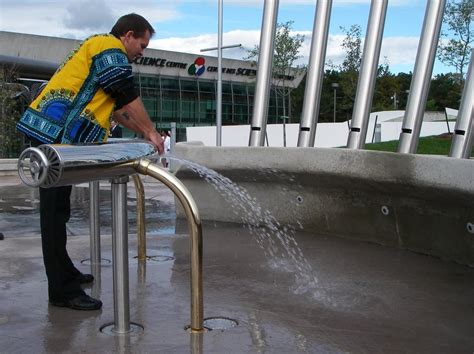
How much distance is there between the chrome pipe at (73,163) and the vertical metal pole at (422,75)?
449 centimetres

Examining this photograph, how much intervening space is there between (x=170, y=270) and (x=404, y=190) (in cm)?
221

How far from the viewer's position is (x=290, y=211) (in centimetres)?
695

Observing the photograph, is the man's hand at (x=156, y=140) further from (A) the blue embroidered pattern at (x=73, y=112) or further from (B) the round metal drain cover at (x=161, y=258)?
(B) the round metal drain cover at (x=161, y=258)

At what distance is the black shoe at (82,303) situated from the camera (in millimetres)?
3920

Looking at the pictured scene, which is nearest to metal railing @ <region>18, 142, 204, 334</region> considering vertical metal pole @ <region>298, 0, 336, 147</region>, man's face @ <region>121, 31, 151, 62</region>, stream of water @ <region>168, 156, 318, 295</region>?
man's face @ <region>121, 31, 151, 62</region>

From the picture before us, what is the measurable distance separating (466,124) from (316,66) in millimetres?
2270

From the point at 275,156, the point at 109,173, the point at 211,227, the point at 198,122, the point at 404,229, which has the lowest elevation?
the point at 198,122

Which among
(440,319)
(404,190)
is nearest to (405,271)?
(404,190)

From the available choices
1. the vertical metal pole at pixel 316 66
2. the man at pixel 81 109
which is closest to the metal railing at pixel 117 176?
the man at pixel 81 109

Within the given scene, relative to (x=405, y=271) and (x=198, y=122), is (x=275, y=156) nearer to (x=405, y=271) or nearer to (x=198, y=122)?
(x=405, y=271)

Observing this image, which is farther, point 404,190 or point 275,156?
point 275,156

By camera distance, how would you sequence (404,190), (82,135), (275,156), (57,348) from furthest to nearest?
(275,156)
(404,190)
(82,135)
(57,348)

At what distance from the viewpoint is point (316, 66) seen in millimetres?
7875

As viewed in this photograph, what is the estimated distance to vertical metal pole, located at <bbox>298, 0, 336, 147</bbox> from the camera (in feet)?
25.8
